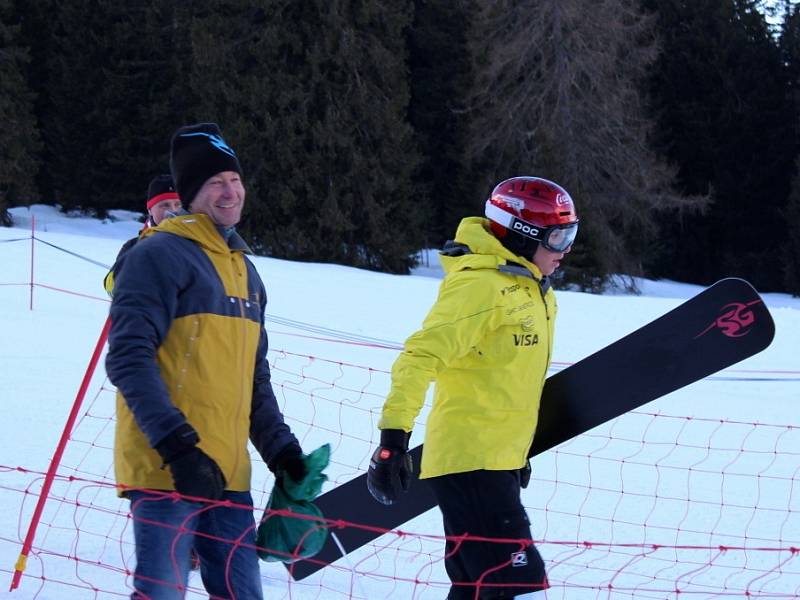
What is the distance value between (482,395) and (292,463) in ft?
1.89

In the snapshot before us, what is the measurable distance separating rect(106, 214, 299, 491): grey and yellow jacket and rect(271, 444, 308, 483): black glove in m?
0.14

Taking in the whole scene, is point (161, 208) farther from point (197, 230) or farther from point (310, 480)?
point (310, 480)

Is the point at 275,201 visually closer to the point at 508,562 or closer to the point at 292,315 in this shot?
the point at 292,315

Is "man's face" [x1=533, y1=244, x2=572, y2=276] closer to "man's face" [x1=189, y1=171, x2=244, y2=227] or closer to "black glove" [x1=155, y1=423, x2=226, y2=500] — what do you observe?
"man's face" [x1=189, y1=171, x2=244, y2=227]

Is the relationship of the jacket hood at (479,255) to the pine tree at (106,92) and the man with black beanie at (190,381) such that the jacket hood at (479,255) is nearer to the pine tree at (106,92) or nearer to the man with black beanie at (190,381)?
the man with black beanie at (190,381)

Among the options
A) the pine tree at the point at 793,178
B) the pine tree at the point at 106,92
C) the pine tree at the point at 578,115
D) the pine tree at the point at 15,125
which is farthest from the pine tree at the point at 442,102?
the pine tree at the point at 15,125

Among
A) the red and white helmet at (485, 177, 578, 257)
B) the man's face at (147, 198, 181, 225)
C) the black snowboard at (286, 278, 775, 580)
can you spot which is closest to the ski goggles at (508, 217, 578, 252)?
the red and white helmet at (485, 177, 578, 257)

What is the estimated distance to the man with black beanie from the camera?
214 centimetres

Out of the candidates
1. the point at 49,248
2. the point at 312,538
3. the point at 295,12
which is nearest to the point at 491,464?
the point at 312,538

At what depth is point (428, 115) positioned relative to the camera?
82.1 feet

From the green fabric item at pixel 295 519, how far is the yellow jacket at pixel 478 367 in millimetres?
237

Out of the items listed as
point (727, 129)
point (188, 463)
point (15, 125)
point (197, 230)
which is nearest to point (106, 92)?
point (15, 125)

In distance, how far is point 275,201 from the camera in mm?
21062

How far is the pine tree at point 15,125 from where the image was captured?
2258 cm
